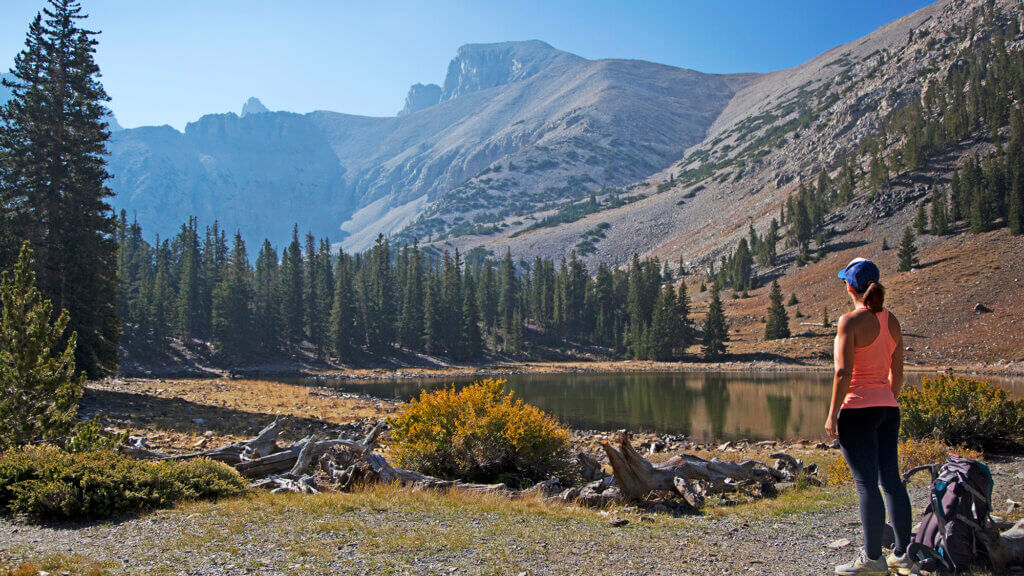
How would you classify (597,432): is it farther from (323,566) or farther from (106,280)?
(106,280)

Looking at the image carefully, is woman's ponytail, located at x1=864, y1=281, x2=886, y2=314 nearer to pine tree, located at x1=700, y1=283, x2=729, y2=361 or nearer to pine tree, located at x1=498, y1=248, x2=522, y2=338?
pine tree, located at x1=700, y1=283, x2=729, y2=361

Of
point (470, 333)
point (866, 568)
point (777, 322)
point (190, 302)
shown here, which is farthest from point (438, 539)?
point (470, 333)

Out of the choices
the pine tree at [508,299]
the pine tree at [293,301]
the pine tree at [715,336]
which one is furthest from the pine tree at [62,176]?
the pine tree at [508,299]

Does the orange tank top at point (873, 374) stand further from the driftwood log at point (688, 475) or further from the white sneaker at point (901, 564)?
the driftwood log at point (688, 475)

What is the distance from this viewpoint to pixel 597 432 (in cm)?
2827

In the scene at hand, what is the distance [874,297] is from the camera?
5.63 metres

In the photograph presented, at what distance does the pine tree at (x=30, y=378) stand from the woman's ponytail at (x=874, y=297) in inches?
548

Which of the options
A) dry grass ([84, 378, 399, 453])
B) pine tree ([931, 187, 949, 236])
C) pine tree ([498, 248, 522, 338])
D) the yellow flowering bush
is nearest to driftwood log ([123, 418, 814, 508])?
the yellow flowering bush

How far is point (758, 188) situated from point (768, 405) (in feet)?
520

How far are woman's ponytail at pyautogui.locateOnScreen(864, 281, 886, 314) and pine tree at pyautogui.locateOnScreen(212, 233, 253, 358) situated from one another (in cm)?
8166

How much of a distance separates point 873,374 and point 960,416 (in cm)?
1301

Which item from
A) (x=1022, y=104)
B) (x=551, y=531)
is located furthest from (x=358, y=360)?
(x=1022, y=104)

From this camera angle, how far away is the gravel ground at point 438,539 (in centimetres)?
663

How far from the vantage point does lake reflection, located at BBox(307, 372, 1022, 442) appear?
29.8m
